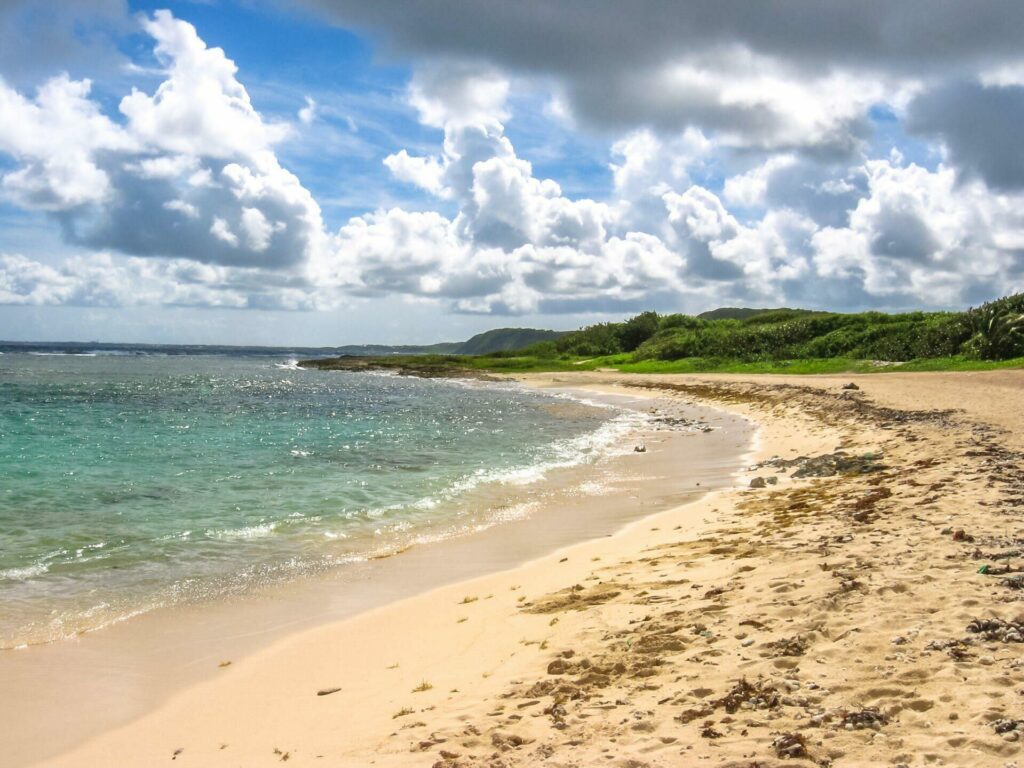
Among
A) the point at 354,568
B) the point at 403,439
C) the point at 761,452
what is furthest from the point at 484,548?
the point at 403,439

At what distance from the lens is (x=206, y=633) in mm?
8500

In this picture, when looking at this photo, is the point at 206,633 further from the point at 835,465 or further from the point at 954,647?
the point at 835,465

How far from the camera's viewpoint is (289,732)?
18.7ft

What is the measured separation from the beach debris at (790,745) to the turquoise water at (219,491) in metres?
8.01

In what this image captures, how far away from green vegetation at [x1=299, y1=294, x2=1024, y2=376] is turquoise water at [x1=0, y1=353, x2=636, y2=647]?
102 feet

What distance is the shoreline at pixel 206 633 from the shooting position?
6.47 metres

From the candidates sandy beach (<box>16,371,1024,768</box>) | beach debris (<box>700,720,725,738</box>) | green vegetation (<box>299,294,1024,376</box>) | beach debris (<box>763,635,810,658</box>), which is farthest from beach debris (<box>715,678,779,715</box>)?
green vegetation (<box>299,294,1024,376</box>)

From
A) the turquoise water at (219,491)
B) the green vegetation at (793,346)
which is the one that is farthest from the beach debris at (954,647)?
the green vegetation at (793,346)

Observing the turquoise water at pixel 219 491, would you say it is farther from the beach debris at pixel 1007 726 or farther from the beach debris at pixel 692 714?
the beach debris at pixel 1007 726

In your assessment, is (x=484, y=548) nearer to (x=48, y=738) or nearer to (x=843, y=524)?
(x=843, y=524)

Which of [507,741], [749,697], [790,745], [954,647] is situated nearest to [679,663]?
[749,697]

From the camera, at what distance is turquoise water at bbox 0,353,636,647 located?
34.1ft

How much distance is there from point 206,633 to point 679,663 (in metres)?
5.94

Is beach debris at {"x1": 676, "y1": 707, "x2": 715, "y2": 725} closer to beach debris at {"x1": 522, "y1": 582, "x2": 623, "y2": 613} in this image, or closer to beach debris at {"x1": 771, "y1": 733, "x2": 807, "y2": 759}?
beach debris at {"x1": 771, "y1": 733, "x2": 807, "y2": 759}
